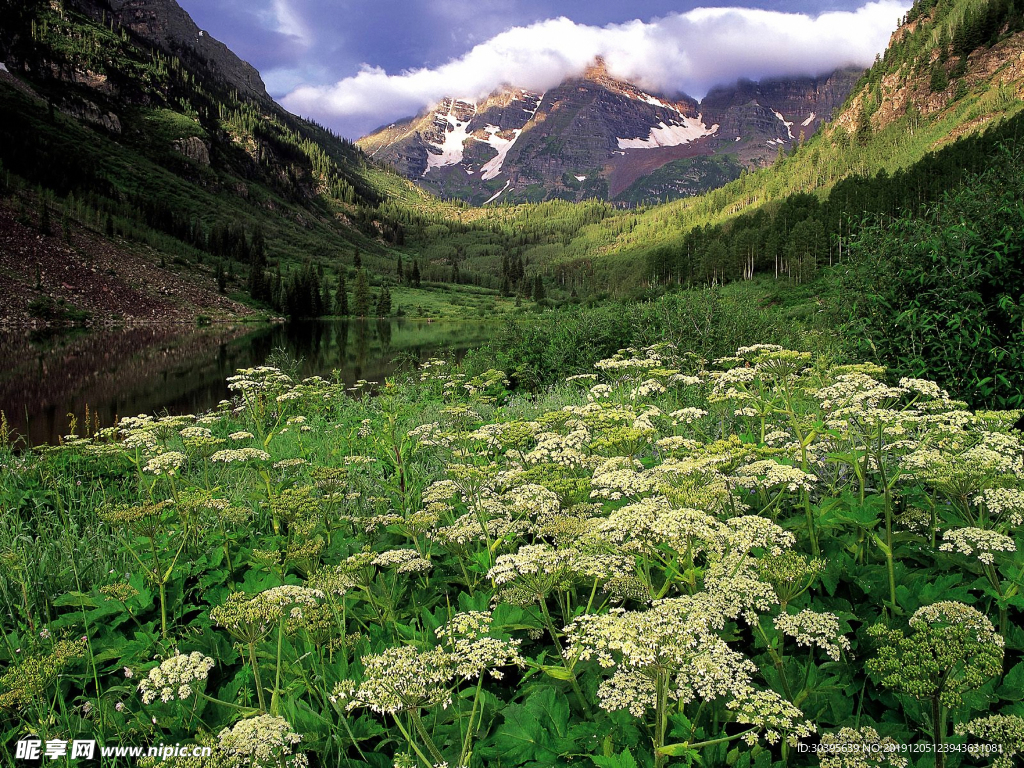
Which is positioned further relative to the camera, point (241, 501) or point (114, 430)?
point (114, 430)

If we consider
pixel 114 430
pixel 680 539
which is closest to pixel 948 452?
pixel 680 539

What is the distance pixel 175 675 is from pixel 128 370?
3766 centimetres

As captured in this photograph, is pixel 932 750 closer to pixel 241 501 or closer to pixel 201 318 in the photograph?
pixel 241 501

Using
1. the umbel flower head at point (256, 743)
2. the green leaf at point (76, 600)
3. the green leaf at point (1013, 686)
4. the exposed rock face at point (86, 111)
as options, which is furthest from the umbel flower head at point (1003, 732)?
the exposed rock face at point (86, 111)

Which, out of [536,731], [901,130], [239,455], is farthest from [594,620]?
[901,130]

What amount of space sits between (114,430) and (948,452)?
10196 millimetres

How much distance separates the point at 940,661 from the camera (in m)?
2.02

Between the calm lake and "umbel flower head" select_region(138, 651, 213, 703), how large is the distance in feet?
31.9

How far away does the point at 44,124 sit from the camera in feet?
513

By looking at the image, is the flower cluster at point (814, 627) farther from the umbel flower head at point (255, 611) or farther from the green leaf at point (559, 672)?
the umbel flower head at point (255, 611)

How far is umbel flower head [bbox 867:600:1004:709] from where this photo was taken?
6.55 feet

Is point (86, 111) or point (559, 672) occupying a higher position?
point (86, 111)

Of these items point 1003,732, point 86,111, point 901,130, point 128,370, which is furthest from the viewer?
point 86,111

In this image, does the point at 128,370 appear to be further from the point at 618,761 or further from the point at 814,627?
the point at 814,627
